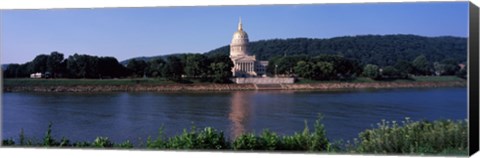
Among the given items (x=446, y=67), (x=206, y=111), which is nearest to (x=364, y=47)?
(x=446, y=67)

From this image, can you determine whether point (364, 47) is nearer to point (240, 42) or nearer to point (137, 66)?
point (240, 42)

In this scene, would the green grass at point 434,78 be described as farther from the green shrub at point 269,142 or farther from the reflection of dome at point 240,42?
the reflection of dome at point 240,42

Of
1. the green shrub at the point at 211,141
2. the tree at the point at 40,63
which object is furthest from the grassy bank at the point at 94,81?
the green shrub at the point at 211,141

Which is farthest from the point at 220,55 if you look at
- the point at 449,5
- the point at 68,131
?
the point at 449,5

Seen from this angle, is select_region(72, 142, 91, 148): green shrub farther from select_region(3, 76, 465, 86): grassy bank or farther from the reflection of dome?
the reflection of dome

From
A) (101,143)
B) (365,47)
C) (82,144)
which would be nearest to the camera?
(101,143)

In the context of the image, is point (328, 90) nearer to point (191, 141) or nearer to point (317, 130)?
point (317, 130)

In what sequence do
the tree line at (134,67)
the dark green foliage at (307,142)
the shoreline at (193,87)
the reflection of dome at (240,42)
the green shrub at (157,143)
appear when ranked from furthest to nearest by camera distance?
1. the shoreline at (193,87)
2. the tree line at (134,67)
3. the reflection of dome at (240,42)
4. the green shrub at (157,143)
5. the dark green foliage at (307,142)
